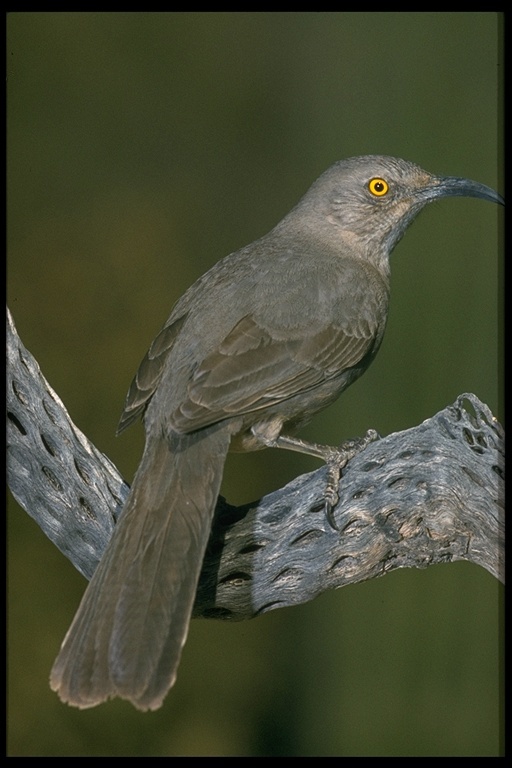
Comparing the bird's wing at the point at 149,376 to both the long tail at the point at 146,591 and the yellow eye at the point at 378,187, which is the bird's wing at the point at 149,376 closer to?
the long tail at the point at 146,591

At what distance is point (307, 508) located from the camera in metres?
3.62

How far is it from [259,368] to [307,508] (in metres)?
0.56

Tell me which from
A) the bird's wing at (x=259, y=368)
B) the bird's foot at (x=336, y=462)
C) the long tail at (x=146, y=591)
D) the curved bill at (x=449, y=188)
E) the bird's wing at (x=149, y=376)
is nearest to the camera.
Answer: the long tail at (x=146, y=591)

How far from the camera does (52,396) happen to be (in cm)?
377

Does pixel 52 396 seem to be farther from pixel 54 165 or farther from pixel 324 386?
pixel 54 165

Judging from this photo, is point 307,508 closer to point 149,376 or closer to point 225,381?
point 225,381

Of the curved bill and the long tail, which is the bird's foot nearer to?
the long tail

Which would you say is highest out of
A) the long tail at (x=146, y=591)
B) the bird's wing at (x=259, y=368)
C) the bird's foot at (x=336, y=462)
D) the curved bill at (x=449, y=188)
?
the curved bill at (x=449, y=188)

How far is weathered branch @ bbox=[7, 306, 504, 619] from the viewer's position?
3.50m

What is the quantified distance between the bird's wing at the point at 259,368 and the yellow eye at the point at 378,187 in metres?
0.79

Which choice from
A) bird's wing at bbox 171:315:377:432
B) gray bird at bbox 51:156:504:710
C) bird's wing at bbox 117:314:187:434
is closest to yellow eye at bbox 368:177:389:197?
gray bird at bbox 51:156:504:710

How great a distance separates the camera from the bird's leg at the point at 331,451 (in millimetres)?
3562

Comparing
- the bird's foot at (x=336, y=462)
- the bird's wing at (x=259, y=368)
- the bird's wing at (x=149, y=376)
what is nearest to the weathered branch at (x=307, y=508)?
the bird's foot at (x=336, y=462)

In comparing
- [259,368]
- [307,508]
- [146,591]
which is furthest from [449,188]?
[146,591]
